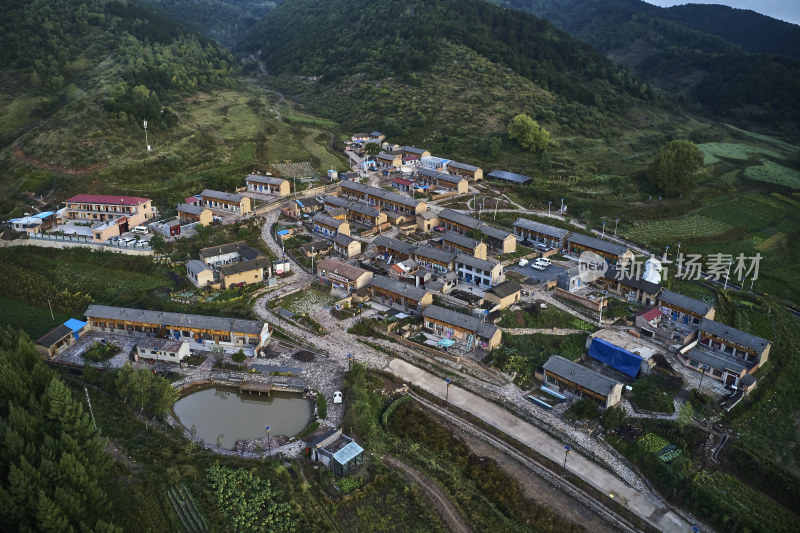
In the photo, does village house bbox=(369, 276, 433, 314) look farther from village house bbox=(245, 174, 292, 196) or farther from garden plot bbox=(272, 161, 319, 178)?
garden plot bbox=(272, 161, 319, 178)

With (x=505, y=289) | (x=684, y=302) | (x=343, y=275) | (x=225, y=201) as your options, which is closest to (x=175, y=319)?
(x=343, y=275)

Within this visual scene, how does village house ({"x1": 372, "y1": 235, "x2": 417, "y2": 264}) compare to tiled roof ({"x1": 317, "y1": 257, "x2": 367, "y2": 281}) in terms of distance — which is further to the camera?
village house ({"x1": 372, "y1": 235, "x2": 417, "y2": 264})

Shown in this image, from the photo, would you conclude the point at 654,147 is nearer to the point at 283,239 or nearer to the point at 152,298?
the point at 283,239

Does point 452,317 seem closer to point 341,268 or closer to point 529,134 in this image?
point 341,268

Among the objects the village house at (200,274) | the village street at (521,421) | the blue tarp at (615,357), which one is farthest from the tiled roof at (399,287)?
the village house at (200,274)

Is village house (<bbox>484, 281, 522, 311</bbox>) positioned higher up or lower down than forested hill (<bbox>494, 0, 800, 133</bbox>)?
lower down

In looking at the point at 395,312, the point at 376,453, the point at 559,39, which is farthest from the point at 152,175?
the point at 559,39

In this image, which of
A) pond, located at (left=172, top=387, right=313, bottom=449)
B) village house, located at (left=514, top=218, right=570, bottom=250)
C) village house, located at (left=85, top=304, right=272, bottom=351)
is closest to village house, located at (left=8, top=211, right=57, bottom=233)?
village house, located at (left=85, top=304, right=272, bottom=351)
